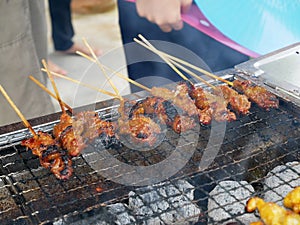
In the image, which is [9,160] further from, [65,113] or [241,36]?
[241,36]

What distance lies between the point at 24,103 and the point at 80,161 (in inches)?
72.7

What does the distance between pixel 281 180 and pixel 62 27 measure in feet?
20.8

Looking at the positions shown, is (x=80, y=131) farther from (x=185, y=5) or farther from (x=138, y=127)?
(x=185, y=5)

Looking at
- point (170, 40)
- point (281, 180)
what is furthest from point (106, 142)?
point (170, 40)

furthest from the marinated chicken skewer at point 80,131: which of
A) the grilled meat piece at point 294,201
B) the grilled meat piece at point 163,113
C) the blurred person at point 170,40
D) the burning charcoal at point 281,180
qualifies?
the blurred person at point 170,40

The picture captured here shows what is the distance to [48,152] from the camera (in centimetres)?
270

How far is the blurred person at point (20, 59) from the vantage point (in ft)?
13.1

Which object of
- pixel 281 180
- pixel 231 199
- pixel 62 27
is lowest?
pixel 62 27

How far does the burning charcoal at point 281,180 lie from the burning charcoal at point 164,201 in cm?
44

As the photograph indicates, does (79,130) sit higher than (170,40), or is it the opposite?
(79,130)

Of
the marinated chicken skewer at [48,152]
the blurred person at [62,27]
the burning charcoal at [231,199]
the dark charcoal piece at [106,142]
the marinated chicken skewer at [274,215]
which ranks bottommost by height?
the blurred person at [62,27]

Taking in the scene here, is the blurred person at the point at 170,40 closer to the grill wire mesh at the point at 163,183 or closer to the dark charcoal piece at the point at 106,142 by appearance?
the dark charcoal piece at the point at 106,142

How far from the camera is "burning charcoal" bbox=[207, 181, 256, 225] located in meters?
2.46

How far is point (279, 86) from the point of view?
3127 millimetres
